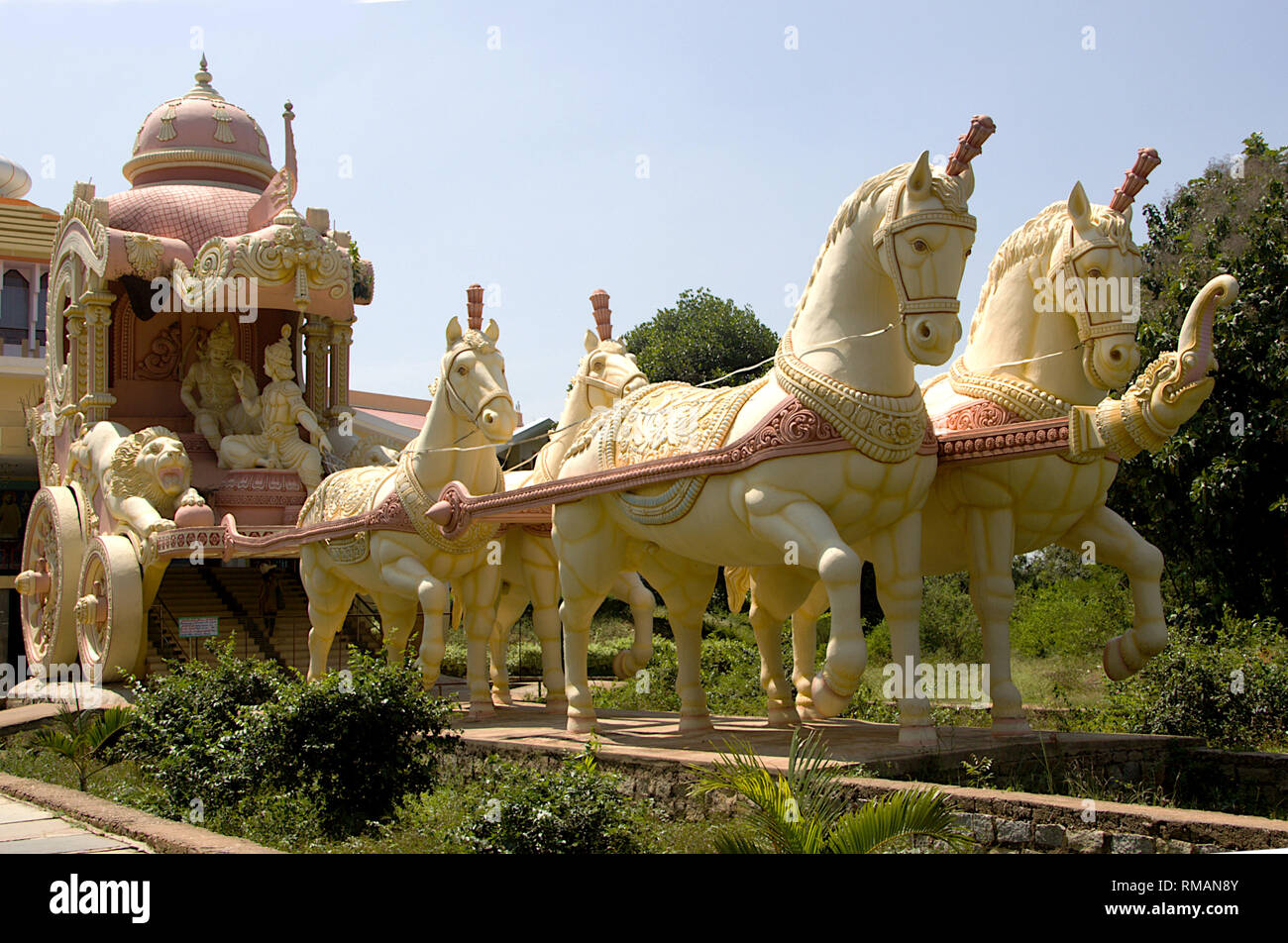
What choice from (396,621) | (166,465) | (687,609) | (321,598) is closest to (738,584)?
(687,609)

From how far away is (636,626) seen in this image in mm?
9750

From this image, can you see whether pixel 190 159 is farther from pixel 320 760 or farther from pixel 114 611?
pixel 320 760

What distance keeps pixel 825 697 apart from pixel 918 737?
82 centimetres

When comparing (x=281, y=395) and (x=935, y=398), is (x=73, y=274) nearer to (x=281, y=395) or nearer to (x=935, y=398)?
(x=281, y=395)

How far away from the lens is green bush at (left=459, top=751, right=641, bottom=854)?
5.16 metres

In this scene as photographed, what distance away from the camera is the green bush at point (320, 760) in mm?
6750

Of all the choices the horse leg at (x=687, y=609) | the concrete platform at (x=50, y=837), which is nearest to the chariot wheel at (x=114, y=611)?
the concrete platform at (x=50, y=837)

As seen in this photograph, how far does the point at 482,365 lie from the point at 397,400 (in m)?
21.1

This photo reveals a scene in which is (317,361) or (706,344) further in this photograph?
(706,344)

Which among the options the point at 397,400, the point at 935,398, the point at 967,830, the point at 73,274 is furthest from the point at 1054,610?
the point at 397,400

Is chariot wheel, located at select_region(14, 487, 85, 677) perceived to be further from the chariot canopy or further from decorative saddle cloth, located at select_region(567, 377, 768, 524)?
decorative saddle cloth, located at select_region(567, 377, 768, 524)

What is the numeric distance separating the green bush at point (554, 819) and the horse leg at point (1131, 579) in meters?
3.26

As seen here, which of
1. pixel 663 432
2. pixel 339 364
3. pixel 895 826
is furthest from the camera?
pixel 339 364

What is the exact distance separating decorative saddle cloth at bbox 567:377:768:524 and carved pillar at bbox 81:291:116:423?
7950mm
